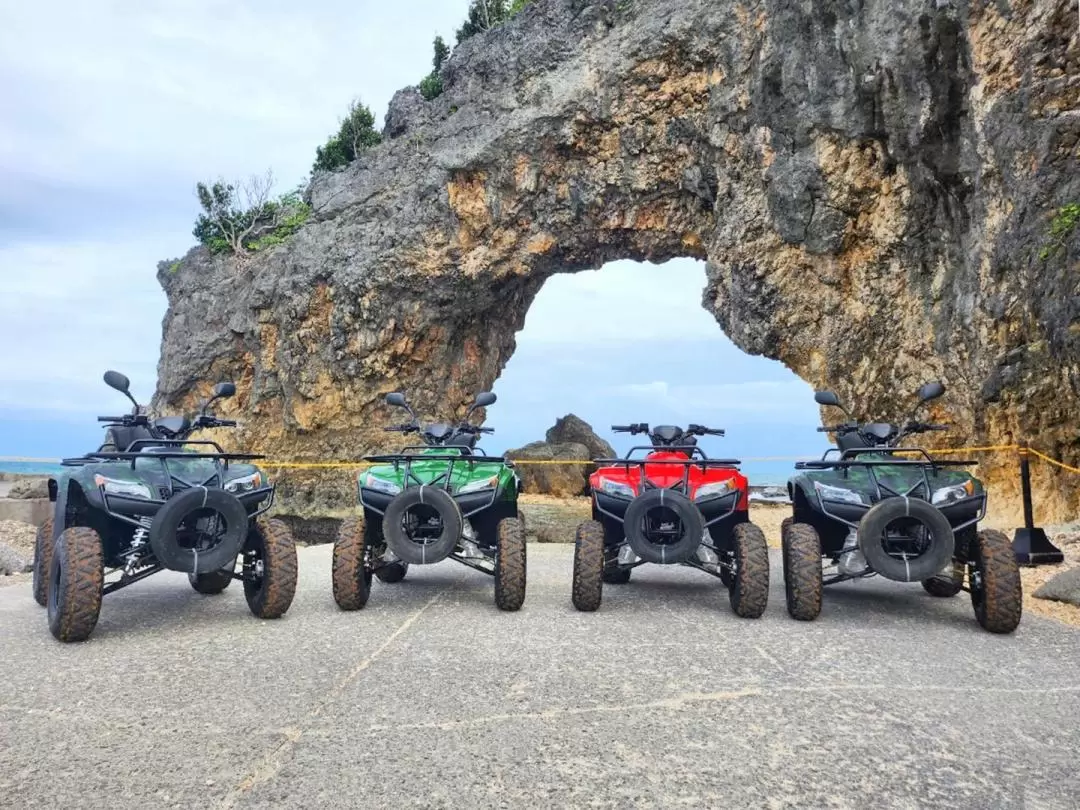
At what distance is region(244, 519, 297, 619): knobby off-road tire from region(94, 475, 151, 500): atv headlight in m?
0.74

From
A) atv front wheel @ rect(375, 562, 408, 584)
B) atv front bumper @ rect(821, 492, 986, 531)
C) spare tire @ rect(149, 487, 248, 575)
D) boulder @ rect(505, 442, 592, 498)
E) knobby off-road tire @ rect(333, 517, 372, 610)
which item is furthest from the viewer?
boulder @ rect(505, 442, 592, 498)

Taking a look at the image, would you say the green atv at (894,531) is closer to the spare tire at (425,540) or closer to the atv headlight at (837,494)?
the atv headlight at (837,494)

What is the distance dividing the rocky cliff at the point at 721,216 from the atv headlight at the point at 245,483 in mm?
8448

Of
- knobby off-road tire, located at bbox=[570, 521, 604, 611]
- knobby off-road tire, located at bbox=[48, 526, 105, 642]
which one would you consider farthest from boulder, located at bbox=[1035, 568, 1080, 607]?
knobby off-road tire, located at bbox=[48, 526, 105, 642]

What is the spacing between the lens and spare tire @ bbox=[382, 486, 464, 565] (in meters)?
5.37

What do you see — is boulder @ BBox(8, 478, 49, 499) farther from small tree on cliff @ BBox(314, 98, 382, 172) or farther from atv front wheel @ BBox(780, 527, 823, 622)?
atv front wheel @ BBox(780, 527, 823, 622)

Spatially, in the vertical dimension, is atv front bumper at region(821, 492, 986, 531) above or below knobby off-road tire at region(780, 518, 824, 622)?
above

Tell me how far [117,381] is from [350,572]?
2.12 m

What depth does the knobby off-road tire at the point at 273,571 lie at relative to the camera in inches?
202

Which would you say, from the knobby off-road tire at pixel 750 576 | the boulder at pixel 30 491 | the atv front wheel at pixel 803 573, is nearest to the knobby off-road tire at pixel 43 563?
the knobby off-road tire at pixel 750 576

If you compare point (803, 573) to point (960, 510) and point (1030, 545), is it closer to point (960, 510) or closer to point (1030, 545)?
point (960, 510)

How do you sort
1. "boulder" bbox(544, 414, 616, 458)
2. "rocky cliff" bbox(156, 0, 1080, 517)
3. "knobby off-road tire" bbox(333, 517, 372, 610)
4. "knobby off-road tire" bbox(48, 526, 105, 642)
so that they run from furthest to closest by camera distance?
"boulder" bbox(544, 414, 616, 458) < "rocky cliff" bbox(156, 0, 1080, 517) < "knobby off-road tire" bbox(333, 517, 372, 610) < "knobby off-road tire" bbox(48, 526, 105, 642)

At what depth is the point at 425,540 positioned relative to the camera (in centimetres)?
561

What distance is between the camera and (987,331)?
10.6m
